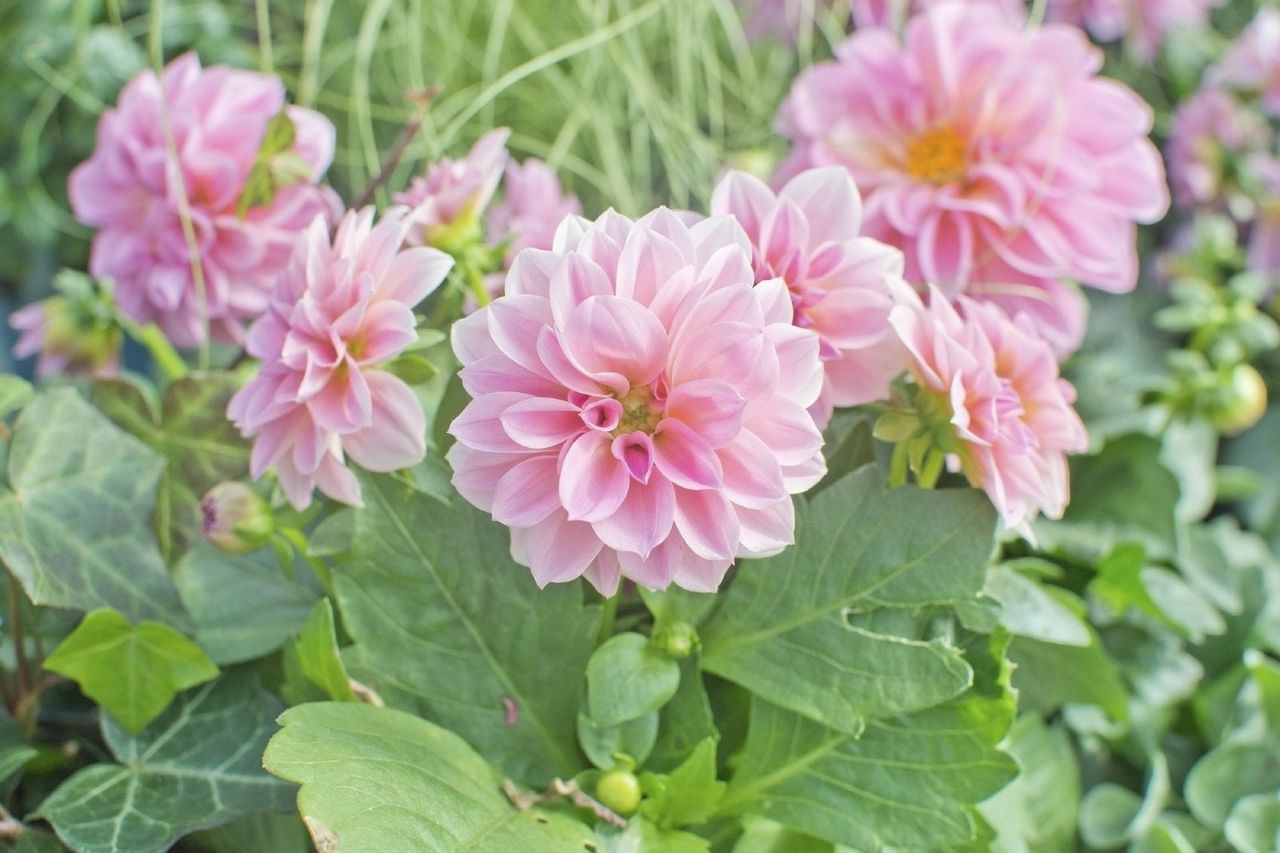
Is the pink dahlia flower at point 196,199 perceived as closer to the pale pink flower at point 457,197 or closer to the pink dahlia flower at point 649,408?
the pale pink flower at point 457,197

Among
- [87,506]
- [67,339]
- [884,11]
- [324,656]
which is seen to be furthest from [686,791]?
[884,11]

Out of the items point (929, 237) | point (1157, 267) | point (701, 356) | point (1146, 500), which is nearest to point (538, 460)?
point (701, 356)

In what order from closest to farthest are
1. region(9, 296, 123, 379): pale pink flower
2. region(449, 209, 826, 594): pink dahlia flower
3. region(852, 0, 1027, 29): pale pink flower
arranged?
1. region(449, 209, 826, 594): pink dahlia flower
2. region(9, 296, 123, 379): pale pink flower
3. region(852, 0, 1027, 29): pale pink flower

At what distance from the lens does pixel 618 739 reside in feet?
1.30

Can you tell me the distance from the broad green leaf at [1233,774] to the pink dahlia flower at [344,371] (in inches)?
14.4

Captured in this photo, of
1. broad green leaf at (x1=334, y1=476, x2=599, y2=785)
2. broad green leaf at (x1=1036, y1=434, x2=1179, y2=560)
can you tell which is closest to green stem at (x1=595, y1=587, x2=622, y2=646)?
broad green leaf at (x1=334, y1=476, x2=599, y2=785)

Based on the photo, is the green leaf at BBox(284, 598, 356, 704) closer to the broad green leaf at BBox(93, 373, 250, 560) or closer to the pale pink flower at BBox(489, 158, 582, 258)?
the broad green leaf at BBox(93, 373, 250, 560)

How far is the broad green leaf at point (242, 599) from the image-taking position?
456mm

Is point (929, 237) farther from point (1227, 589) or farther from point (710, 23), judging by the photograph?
point (710, 23)

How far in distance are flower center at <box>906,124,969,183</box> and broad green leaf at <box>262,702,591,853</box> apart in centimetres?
32

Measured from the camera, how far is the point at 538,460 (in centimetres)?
33

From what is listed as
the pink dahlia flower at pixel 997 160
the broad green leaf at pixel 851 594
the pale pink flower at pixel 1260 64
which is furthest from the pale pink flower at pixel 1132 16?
the broad green leaf at pixel 851 594

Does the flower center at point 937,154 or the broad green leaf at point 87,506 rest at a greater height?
the flower center at point 937,154

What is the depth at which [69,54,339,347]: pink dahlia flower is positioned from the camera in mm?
505
